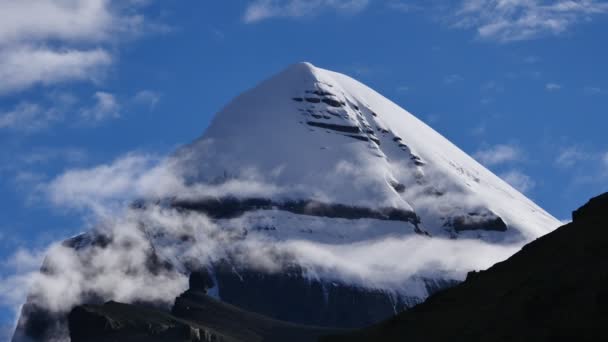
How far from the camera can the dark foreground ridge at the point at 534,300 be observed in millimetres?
66562

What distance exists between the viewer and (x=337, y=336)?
85812mm

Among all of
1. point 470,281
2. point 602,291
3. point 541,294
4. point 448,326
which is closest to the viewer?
point 602,291

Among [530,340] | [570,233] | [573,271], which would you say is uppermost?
[570,233]

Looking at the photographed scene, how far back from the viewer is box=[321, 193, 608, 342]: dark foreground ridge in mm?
66562

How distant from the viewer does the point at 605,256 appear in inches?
2876

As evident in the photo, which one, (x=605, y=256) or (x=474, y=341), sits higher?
(x=605, y=256)

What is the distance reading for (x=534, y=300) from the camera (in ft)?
233

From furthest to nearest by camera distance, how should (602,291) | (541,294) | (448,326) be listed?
(448,326) < (541,294) < (602,291)

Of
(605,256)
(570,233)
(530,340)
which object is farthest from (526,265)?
(530,340)

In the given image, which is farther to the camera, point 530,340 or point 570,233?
point 570,233

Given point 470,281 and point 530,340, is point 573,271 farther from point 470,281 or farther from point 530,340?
point 470,281

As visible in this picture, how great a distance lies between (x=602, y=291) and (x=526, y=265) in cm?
1598

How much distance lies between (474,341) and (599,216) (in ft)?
50.5

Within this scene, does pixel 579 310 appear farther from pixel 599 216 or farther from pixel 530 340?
pixel 599 216
